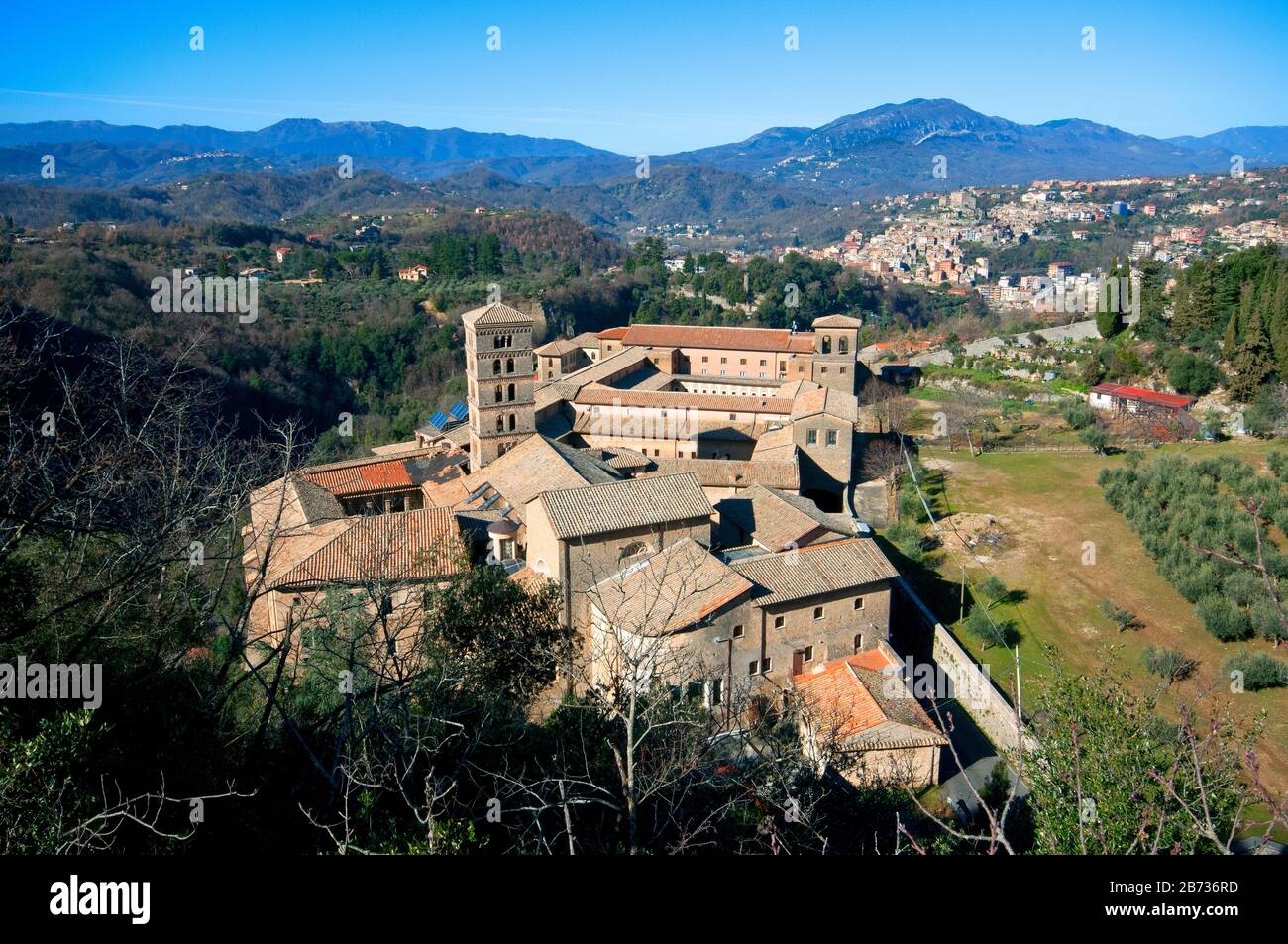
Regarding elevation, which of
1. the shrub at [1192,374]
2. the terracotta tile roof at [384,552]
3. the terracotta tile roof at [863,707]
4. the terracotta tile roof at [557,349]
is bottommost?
the terracotta tile roof at [863,707]

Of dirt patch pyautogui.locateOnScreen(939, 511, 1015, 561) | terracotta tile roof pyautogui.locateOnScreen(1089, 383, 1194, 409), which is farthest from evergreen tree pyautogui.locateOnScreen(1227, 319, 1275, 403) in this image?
dirt patch pyautogui.locateOnScreen(939, 511, 1015, 561)

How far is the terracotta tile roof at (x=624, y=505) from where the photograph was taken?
781 inches

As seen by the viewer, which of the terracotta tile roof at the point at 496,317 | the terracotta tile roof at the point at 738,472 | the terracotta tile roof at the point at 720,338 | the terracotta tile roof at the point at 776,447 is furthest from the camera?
the terracotta tile roof at the point at 720,338

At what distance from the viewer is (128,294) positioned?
5366cm

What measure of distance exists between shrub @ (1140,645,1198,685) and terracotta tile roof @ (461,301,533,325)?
20.9 m

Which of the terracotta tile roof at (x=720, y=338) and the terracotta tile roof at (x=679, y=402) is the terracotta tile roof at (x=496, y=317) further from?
the terracotta tile roof at (x=720, y=338)

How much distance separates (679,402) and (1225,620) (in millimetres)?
22380

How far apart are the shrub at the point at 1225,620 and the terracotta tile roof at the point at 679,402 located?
18.1 metres

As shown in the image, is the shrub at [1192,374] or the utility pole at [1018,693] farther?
the shrub at [1192,374]

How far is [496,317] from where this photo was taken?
2869 cm

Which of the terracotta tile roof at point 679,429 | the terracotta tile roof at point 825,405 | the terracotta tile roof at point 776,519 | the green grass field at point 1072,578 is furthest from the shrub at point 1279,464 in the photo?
the terracotta tile roof at point 679,429

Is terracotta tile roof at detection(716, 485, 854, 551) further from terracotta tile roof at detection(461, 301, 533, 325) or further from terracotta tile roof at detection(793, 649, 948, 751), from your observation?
terracotta tile roof at detection(461, 301, 533, 325)

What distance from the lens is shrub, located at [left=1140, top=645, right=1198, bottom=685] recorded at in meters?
21.9

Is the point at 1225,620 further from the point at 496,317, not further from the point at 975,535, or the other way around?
the point at 496,317
